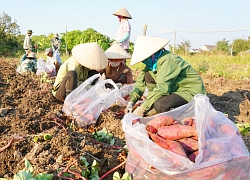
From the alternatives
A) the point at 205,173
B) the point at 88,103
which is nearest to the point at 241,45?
the point at 88,103

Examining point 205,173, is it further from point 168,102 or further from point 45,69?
point 45,69

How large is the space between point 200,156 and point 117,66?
284 cm

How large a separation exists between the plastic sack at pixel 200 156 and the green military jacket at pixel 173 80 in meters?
1.02

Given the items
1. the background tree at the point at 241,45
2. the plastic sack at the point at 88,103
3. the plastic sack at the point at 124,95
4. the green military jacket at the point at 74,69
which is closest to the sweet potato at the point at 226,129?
the plastic sack at the point at 88,103

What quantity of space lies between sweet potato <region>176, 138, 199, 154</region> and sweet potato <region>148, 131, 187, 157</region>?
0.25ft

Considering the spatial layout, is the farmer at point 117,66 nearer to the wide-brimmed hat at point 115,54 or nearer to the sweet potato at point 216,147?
the wide-brimmed hat at point 115,54

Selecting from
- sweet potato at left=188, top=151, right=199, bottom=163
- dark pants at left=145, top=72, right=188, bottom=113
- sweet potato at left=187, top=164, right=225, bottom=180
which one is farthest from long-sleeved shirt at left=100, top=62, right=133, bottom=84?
sweet potato at left=187, top=164, right=225, bottom=180

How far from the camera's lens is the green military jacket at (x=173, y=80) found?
2.75 meters

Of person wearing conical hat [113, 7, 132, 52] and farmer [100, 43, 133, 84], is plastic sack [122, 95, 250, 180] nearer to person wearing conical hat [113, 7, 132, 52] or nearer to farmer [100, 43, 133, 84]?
farmer [100, 43, 133, 84]

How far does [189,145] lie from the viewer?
1645mm

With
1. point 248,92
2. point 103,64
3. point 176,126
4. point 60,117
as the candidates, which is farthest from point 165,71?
point 248,92

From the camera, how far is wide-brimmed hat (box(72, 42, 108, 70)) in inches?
127

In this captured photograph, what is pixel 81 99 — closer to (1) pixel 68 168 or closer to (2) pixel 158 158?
(1) pixel 68 168

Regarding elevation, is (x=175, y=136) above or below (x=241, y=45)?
above
